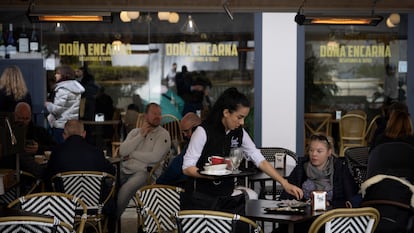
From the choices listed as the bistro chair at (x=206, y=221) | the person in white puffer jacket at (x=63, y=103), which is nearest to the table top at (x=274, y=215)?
the bistro chair at (x=206, y=221)

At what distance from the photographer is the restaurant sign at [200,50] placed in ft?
35.5

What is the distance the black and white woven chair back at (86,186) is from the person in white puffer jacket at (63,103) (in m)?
3.53

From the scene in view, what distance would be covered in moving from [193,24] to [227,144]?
5338 millimetres

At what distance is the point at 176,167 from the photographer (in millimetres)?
6586

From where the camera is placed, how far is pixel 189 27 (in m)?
10.8

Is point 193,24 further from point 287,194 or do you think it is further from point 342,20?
point 287,194

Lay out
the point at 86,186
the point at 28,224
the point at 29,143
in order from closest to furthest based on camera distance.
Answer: the point at 28,224 < the point at 86,186 < the point at 29,143

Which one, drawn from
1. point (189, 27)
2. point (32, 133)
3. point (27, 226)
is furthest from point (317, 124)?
point (27, 226)

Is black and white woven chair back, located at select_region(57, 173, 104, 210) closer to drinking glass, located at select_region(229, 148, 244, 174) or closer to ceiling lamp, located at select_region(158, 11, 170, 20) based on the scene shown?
drinking glass, located at select_region(229, 148, 244, 174)

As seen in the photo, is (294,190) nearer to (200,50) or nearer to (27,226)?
(27,226)

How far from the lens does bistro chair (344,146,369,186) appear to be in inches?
296

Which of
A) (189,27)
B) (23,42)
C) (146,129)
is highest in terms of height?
(189,27)

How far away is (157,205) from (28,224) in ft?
5.31

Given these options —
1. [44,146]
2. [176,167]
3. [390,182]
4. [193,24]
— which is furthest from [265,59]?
[390,182]
